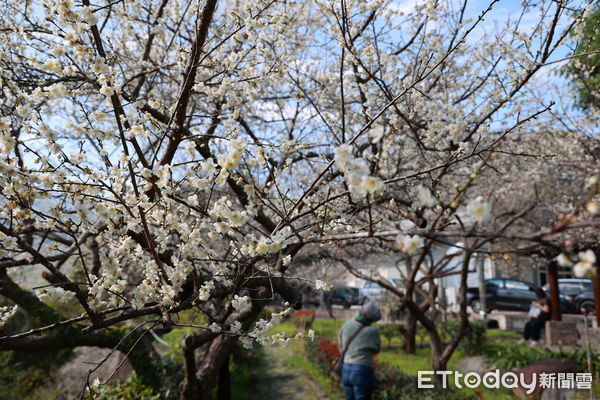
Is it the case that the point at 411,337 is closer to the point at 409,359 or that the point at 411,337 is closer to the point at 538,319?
the point at 409,359

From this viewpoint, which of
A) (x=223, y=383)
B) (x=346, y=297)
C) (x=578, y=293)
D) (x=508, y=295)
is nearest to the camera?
(x=223, y=383)

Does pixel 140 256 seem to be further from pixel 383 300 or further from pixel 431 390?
pixel 383 300

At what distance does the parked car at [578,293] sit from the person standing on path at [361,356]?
Answer: 13.9m

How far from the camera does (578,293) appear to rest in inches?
653

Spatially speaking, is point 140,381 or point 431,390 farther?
point 431,390

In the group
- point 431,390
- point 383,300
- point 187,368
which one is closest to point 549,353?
point 431,390

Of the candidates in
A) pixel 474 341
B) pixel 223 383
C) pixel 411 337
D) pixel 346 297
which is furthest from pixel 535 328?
pixel 346 297

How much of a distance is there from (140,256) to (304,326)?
40.1ft

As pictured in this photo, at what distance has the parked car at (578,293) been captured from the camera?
53.0ft

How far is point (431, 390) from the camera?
223 inches

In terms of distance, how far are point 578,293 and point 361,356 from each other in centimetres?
1487

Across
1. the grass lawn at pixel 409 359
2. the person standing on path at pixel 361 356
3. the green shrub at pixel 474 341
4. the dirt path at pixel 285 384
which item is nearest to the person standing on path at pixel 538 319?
the grass lawn at pixel 409 359

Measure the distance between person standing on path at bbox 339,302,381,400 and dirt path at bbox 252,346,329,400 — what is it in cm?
202

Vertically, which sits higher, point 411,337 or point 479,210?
point 479,210
